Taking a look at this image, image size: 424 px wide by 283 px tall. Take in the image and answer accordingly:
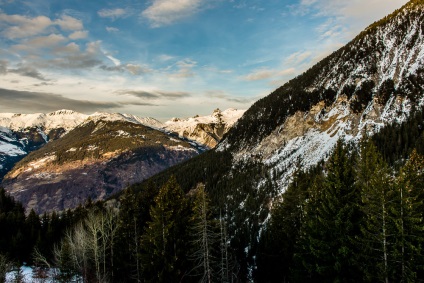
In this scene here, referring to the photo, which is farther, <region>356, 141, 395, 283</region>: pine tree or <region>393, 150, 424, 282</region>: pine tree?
<region>356, 141, 395, 283</region>: pine tree

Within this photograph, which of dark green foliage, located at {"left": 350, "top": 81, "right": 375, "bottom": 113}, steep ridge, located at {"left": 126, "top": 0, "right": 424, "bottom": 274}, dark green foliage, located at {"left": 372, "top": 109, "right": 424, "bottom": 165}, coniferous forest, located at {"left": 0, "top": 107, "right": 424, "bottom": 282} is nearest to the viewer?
coniferous forest, located at {"left": 0, "top": 107, "right": 424, "bottom": 282}

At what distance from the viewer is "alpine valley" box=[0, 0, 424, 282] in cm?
2448

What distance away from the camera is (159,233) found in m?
31.2

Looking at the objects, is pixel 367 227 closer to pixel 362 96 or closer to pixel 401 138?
pixel 401 138

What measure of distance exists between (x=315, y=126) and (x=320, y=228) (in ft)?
429

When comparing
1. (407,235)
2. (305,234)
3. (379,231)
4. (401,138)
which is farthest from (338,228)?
(401,138)

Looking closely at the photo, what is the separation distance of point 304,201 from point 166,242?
19817mm

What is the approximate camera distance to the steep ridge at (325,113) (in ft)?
403

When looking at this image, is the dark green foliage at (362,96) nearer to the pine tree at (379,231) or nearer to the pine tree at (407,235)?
the pine tree at (379,231)

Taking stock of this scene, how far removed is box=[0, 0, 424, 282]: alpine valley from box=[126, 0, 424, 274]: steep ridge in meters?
0.66

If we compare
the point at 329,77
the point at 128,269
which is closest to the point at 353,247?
the point at 128,269

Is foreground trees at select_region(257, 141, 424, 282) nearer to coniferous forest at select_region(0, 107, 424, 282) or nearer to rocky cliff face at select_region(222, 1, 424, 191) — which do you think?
coniferous forest at select_region(0, 107, 424, 282)

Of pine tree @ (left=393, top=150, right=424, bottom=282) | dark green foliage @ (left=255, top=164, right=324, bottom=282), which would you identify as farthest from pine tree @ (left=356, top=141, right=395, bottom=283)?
dark green foliage @ (left=255, top=164, right=324, bottom=282)

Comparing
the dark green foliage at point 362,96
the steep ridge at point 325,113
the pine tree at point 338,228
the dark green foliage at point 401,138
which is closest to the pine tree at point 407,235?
the pine tree at point 338,228
